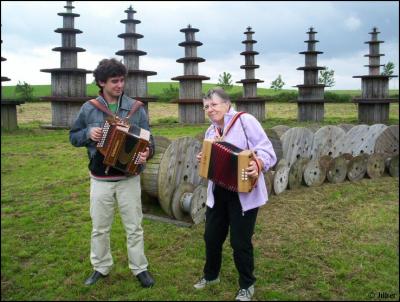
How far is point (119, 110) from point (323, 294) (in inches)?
122

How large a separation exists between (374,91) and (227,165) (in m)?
23.3

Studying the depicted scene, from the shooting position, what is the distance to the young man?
5039 mm

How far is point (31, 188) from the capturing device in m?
10.2

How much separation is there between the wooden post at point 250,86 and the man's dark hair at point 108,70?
73.7 feet

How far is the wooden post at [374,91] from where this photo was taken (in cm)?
2555

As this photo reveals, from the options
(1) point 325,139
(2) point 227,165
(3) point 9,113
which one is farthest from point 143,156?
(3) point 9,113

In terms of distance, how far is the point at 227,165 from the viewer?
15.7ft

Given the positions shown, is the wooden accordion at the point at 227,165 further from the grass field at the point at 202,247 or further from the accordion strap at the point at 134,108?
the grass field at the point at 202,247

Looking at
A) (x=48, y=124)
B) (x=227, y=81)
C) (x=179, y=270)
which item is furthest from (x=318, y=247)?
(x=227, y=81)

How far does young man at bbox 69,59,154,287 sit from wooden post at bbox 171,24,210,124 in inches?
773

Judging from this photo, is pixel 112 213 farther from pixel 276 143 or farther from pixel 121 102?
pixel 276 143

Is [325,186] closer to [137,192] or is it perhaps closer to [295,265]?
[295,265]

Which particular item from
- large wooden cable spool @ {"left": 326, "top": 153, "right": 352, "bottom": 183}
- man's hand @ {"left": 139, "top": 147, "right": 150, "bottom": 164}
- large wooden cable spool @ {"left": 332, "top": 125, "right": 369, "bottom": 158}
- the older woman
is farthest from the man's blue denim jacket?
large wooden cable spool @ {"left": 332, "top": 125, "right": 369, "bottom": 158}

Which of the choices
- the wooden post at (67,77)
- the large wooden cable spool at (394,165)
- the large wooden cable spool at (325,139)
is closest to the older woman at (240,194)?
the large wooden cable spool at (325,139)
